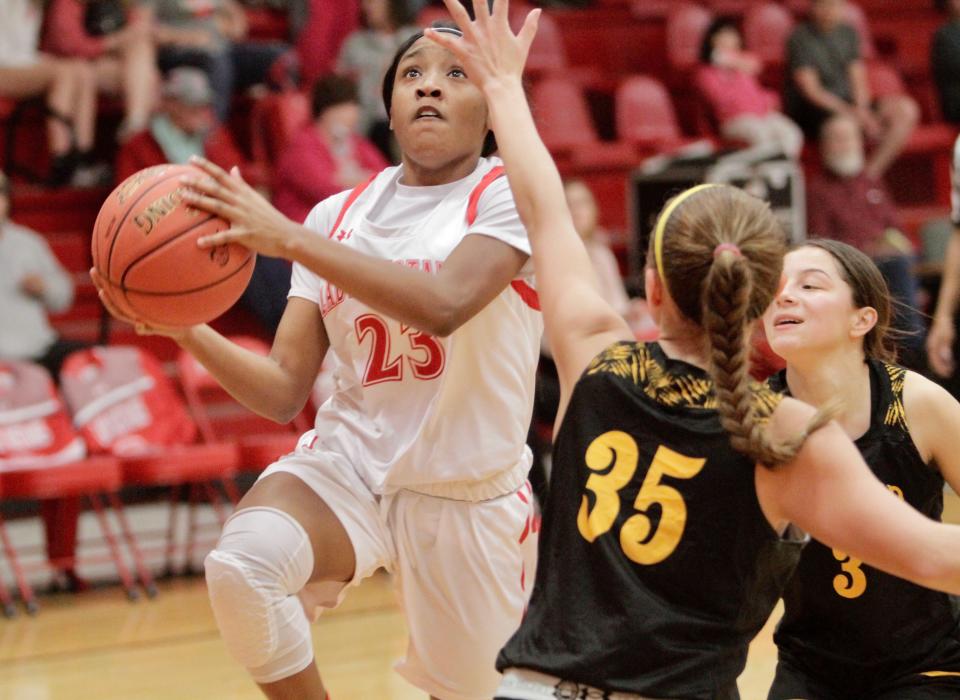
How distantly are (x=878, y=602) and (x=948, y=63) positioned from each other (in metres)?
8.38

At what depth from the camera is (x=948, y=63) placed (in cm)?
1058

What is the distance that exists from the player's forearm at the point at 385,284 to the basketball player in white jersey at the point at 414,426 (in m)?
0.25

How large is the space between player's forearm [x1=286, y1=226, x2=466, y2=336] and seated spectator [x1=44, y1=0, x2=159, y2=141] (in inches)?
207

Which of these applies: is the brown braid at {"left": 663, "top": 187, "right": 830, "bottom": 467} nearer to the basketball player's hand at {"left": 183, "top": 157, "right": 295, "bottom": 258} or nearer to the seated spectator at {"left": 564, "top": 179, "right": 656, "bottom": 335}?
the basketball player's hand at {"left": 183, "top": 157, "right": 295, "bottom": 258}

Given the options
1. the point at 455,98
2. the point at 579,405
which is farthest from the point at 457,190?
the point at 579,405

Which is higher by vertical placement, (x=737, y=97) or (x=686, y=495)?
(x=737, y=97)

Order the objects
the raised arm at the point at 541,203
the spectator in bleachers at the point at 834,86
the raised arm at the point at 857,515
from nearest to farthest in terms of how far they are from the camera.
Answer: the raised arm at the point at 857,515
the raised arm at the point at 541,203
the spectator in bleachers at the point at 834,86

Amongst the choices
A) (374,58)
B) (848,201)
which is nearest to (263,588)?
(374,58)

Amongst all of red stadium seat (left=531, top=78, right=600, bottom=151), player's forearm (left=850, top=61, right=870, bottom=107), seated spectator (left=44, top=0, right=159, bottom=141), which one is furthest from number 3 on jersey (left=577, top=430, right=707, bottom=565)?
player's forearm (left=850, top=61, right=870, bottom=107)

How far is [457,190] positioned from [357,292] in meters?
0.71

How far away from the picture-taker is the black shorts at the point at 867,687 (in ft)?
9.92

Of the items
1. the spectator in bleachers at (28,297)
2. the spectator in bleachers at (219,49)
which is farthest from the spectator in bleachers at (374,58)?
the spectator in bleachers at (28,297)

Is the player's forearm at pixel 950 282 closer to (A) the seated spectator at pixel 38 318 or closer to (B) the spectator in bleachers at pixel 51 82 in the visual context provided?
(A) the seated spectator at pixel 38 318

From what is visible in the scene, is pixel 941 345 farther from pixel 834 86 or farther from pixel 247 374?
pixel 834 86
